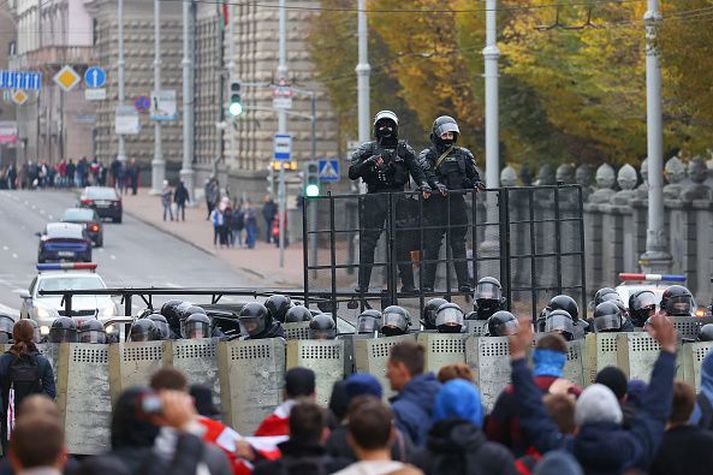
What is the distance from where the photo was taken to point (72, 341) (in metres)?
19.3

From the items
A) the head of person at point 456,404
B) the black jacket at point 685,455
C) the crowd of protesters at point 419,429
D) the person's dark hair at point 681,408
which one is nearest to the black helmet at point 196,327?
the crowd of protesters at point 419,429

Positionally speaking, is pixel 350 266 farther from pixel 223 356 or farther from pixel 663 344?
pixel 663 344

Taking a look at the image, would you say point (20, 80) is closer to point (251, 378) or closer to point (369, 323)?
point (369, 323)

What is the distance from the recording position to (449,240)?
2238 centimetres

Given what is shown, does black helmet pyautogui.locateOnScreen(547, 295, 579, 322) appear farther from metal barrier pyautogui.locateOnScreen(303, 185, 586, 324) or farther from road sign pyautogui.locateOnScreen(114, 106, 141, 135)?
road sign pyautogui.locateOnScreen(114, 106, 141, 135)

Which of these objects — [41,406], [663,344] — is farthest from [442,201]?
[41,406]

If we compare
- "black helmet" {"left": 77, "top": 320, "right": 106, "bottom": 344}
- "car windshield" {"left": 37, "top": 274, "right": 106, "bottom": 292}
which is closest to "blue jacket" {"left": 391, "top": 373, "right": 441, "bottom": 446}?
"black helmet" {"left": 77, "top": 320, "right": 106, "bottom": 344}

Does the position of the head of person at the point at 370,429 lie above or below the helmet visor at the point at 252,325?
below

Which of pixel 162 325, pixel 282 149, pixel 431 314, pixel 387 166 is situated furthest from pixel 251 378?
pixel 282 149

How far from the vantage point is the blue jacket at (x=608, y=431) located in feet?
35.1

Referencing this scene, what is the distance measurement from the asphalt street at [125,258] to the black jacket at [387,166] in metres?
18.7

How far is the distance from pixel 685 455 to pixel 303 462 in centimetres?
188

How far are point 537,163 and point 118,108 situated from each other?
135ft

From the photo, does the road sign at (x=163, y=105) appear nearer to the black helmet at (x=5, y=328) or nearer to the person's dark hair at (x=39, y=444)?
the black helmet at (x=5, y=328)
